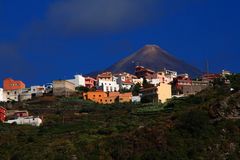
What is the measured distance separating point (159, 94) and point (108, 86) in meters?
14.8

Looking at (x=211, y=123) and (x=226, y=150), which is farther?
(x=211, y=123)

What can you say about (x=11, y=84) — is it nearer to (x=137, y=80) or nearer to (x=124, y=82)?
(x=124, y=82)

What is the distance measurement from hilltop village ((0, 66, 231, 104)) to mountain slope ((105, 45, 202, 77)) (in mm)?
54960

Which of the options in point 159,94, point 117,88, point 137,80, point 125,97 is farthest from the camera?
point 137,80

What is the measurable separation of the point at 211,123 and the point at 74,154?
8.86 metres

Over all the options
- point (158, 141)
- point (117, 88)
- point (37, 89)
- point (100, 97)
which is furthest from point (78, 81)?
point (158, 141)

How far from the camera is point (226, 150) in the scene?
39906 mm

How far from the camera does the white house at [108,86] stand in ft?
308

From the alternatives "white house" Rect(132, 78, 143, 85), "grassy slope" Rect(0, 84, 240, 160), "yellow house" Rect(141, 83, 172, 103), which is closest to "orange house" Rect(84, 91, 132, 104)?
"yellow house" Rect(141, 83, 172, 103)

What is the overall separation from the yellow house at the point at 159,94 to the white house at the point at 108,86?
11482 millimetres

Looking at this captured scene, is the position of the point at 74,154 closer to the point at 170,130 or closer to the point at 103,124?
the point at 170,130

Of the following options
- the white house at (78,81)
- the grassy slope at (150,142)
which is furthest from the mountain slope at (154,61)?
the grassy slope at (150,142)

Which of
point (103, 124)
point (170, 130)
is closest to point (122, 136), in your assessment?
point (170, 130)

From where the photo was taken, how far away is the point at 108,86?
94.8 meters
